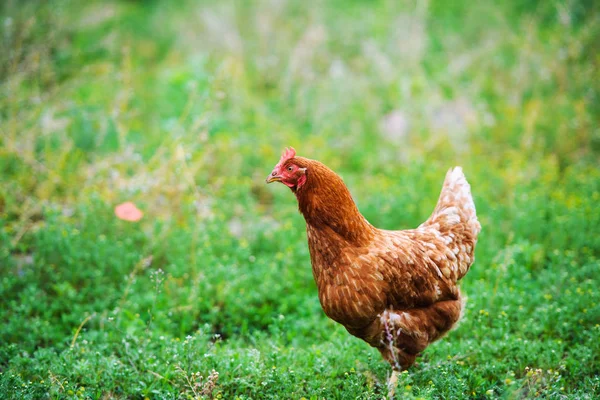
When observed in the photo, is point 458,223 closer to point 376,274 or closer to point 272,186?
point 376,274

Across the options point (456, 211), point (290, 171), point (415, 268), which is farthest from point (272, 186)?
point (415, 268)

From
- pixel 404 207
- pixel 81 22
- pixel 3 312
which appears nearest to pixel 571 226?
pixel 404 207

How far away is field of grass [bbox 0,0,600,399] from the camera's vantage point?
346cm

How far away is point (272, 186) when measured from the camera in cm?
604

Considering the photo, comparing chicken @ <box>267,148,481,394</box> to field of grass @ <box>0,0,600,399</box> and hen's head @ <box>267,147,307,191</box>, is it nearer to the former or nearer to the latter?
hen's head @ <box>267,147,307,191</box>

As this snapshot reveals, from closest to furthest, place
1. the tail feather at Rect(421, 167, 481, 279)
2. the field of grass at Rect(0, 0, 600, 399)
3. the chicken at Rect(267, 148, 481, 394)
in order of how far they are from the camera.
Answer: the chicken at Rect(267, 148, 481, 394), the field of grass at Rect(0, 0, 600, 399), the tail feather at Rect(421, 167, 481, 279)

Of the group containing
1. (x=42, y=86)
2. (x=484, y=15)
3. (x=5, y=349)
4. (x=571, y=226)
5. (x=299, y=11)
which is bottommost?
(x=5, y=349)

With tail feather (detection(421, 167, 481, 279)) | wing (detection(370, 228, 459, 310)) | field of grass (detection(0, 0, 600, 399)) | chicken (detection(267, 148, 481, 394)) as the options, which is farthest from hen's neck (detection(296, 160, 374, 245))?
field of grass (detection(0, 0, 600, 399))

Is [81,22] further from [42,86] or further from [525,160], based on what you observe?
[525,160]

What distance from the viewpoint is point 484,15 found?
8.70 metres

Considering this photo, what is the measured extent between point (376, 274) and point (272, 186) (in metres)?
3.06

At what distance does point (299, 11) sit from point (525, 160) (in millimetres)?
4850

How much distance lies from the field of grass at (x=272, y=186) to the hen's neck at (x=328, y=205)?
0.92m

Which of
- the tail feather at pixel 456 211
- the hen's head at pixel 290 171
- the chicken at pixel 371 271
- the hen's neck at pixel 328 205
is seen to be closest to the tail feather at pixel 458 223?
the tail feather at pixel 456 211
